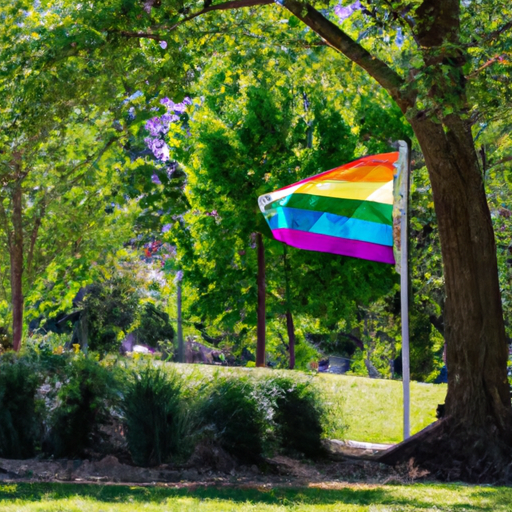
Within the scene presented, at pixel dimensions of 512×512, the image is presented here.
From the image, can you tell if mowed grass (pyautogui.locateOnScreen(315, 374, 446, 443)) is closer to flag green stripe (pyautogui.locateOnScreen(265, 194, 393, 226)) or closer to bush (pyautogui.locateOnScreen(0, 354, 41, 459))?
flag green stripe (pyautogui.locateOnScreen(265, 194, 393, 226))

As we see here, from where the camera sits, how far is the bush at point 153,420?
372 inches

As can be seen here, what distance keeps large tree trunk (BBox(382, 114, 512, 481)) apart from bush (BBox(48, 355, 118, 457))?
363 centimetres

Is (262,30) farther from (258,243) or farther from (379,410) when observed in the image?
(258,243)

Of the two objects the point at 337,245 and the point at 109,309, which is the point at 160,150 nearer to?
the point at 109,309

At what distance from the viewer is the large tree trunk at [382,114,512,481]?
1015 cm

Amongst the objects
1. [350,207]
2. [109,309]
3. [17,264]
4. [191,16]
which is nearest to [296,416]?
[350,207]

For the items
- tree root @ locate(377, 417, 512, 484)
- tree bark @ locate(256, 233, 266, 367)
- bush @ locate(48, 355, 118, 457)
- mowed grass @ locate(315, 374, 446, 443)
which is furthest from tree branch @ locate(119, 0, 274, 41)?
tree bark @ locate(256, 233, 266, 367)

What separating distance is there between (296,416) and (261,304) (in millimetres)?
10964

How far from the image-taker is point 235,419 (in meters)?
10.0

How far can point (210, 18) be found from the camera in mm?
12344

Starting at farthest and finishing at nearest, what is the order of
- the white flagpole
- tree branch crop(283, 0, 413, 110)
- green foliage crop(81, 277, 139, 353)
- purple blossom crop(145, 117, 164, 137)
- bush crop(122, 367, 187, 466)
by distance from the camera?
green foliage crop(81, 277, 139, 353)
purple blossom crop(145, 117, 164, 137)
the white flagpole
tree branch crop(283, 0, 413, 110)
bush crop(122, 367, 187, 466)

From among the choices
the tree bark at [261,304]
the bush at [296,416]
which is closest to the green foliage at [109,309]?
the tree bark at [261,304]

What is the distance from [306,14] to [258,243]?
11596mm

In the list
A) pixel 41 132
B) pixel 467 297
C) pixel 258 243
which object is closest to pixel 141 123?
pixel 41 132
